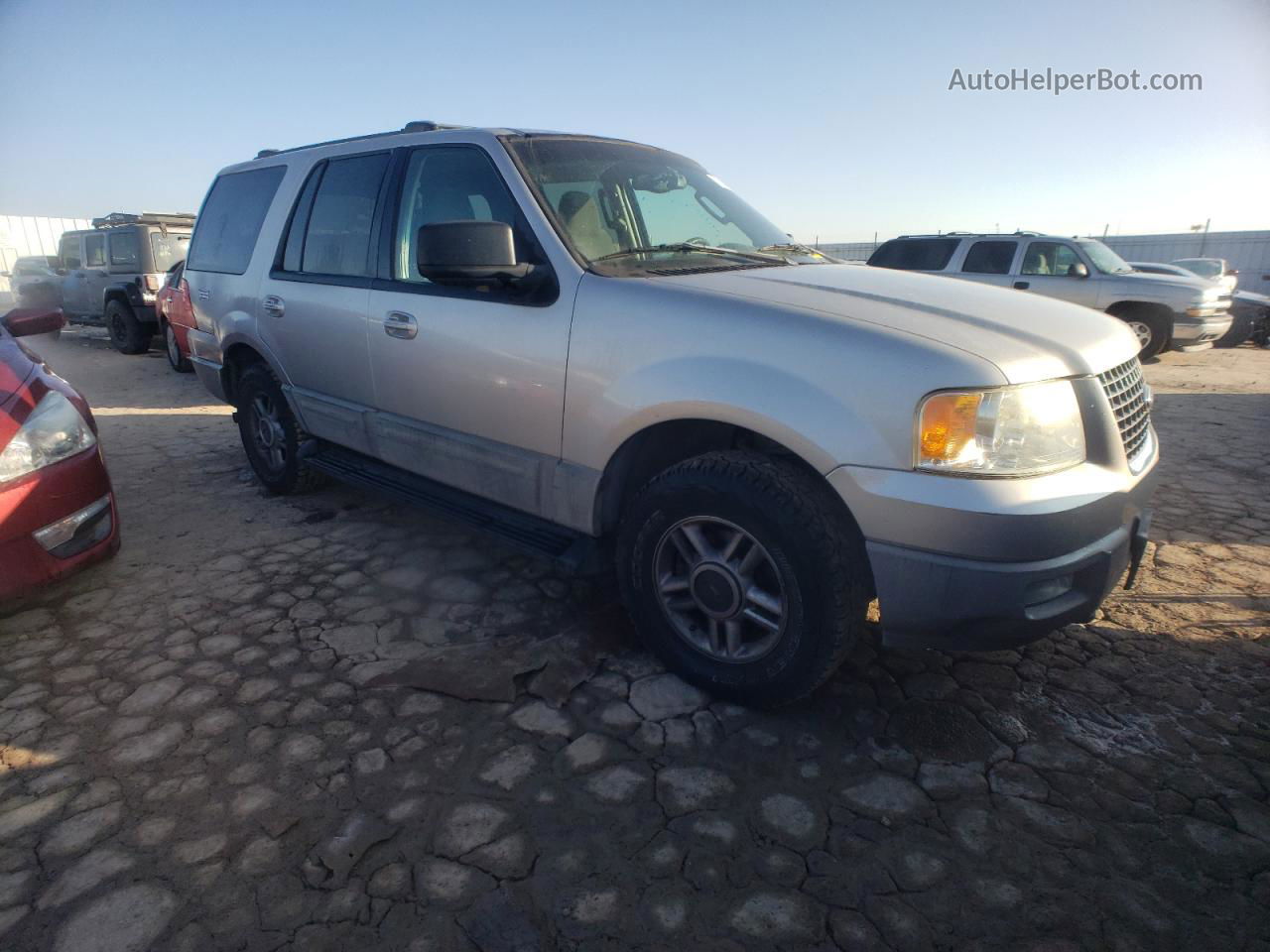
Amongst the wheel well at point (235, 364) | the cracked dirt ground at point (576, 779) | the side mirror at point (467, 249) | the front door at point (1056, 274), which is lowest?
the cracked dirt ground at point (576, 779)

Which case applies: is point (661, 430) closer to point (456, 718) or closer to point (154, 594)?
point (456, 718)

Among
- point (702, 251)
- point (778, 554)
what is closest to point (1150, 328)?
point (702, 251)

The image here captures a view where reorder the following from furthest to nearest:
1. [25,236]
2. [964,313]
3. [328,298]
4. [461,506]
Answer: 1. [25,236]
2. [328,298]
3. [461,506]
4. [964,313]

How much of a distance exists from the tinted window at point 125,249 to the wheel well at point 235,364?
7.48 meters

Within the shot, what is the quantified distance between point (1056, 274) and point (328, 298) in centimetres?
1008

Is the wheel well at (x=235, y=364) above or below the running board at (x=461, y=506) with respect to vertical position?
above

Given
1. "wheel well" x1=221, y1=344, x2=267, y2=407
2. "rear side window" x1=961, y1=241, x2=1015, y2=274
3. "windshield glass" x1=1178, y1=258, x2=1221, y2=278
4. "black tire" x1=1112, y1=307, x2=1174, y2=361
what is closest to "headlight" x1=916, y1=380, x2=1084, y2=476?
"wheel well" x1=221, y1=344, x2=267, y2=407

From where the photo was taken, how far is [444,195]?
3.02 metres

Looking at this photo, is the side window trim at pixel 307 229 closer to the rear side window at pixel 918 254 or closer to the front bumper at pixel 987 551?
the front bumper at pixel 987 551

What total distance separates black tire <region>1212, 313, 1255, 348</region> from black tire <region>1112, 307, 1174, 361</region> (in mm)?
2670

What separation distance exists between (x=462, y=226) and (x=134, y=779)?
2014mm

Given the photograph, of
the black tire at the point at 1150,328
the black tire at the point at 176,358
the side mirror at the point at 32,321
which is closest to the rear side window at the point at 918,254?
the black tire at the point at 1150,328

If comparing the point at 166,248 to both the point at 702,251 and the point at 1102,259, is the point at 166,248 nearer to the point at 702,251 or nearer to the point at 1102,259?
the point at 702,251

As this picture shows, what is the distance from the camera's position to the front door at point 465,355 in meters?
2.57
